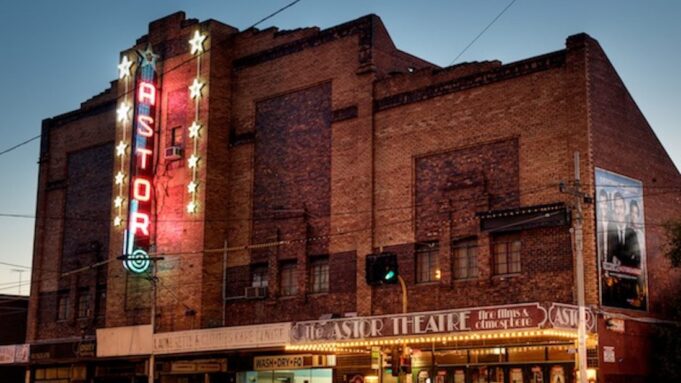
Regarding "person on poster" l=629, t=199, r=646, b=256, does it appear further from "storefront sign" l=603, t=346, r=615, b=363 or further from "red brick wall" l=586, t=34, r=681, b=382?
"storefront sign" l=603, t=346, r=615, b=363

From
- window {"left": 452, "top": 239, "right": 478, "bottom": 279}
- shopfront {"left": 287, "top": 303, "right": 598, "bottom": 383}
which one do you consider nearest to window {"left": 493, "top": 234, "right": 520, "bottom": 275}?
window {"left": 452, "top": 239, "right": 478, "bottom": 279}

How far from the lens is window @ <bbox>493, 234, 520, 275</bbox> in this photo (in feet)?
105

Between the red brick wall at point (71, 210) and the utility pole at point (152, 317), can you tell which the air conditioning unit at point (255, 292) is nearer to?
the utility pole at point (152, 317)

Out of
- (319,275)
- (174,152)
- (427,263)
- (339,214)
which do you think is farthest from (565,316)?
(174,152)

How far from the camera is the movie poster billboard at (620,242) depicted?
30609 millimetres

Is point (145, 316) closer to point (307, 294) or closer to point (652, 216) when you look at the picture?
point (307, 294)

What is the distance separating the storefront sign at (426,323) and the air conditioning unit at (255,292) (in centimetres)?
460

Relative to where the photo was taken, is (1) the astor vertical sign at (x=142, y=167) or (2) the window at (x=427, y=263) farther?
(1) the astor vertical sign at (x=142, y=167)

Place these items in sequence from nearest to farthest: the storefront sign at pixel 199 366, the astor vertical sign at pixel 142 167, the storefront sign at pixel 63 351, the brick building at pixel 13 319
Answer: the storefront sign at pixel 199 366 → the astor vertical sign at pixel 142 167 → the storefront sign at pixel 63 351 → the brick building at pixel 13 319

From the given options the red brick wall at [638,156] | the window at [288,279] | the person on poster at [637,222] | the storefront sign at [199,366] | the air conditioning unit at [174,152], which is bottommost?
the storefront sign at [199,366]

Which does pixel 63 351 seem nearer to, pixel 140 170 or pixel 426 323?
pixel 140 170

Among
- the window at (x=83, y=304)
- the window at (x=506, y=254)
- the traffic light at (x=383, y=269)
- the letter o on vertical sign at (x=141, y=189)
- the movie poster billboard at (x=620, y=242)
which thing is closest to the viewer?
the traffic light at (x=383, y=269)

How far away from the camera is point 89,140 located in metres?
47.8

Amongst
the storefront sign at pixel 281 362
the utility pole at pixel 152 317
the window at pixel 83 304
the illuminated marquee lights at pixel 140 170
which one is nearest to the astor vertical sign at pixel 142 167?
the illuminated marquee lights at pixel 140 170
